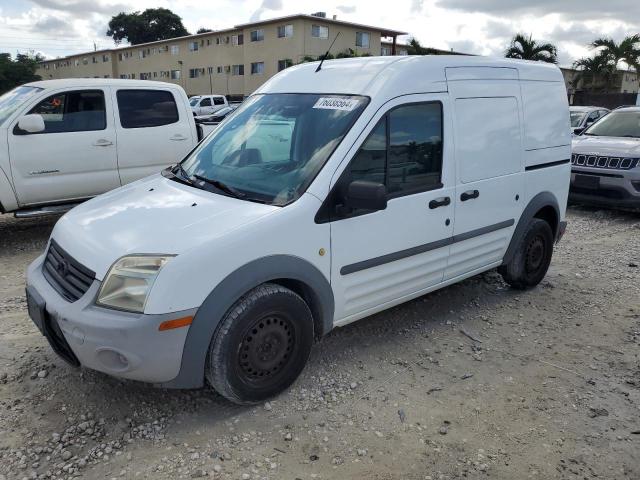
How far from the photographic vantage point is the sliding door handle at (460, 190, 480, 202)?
4.12 metres

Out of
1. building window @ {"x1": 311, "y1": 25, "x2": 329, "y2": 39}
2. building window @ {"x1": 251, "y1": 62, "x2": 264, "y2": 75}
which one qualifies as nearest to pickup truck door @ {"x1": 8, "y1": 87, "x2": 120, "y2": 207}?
building window @ {"x1": 311, "y1": 25, "x2": 329, "y2": 39}

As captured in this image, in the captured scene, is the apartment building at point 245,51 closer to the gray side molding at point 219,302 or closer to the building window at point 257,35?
the building window at point 257,35

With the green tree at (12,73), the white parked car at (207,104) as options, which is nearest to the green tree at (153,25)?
the green tree at (12,73)

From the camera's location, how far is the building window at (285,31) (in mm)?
39306

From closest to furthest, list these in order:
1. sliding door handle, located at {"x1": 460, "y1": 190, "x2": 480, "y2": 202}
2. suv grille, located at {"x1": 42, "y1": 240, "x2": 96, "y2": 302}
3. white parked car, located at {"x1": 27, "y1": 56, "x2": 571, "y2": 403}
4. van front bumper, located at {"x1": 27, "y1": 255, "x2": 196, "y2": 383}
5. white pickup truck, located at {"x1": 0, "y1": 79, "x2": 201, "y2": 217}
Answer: van front bumper, located at {"x1": 27, "y1": 255, "x2": 196, "y2": 383}, white parked car, located at {"x1": 27, "y1": 56, "x2": 571, "y2": 403}, suv grille, located at {"x1": 42, "y1": 240, "x2": 96, "y2": 302}, sliding door handle, located at {"x1": 460, "y1": 190, "x2": 480, "y2": 202}, white pickup truck, located at {"x1": 0, "y1": 79, "x2": 201, "y2": 217}

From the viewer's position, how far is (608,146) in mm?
8664

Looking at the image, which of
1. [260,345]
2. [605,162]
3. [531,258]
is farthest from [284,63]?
[260,345]

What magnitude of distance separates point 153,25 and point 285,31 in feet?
135

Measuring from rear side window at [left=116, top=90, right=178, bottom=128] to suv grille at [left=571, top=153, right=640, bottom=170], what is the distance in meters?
6.43

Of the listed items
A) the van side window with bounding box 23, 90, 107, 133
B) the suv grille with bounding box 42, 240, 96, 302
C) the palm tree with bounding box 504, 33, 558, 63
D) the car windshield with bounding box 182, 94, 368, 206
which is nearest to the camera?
the suv grille with bounding box 42, 240, 96, 302

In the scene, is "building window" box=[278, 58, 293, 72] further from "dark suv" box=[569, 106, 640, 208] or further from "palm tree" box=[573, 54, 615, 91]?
"dark suv" box=[569, 106, 640, 208]

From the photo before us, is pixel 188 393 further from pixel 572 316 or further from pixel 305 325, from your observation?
pixel 572 316

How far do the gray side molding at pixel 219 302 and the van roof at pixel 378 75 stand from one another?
1.32m

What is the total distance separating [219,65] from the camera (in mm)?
46625
